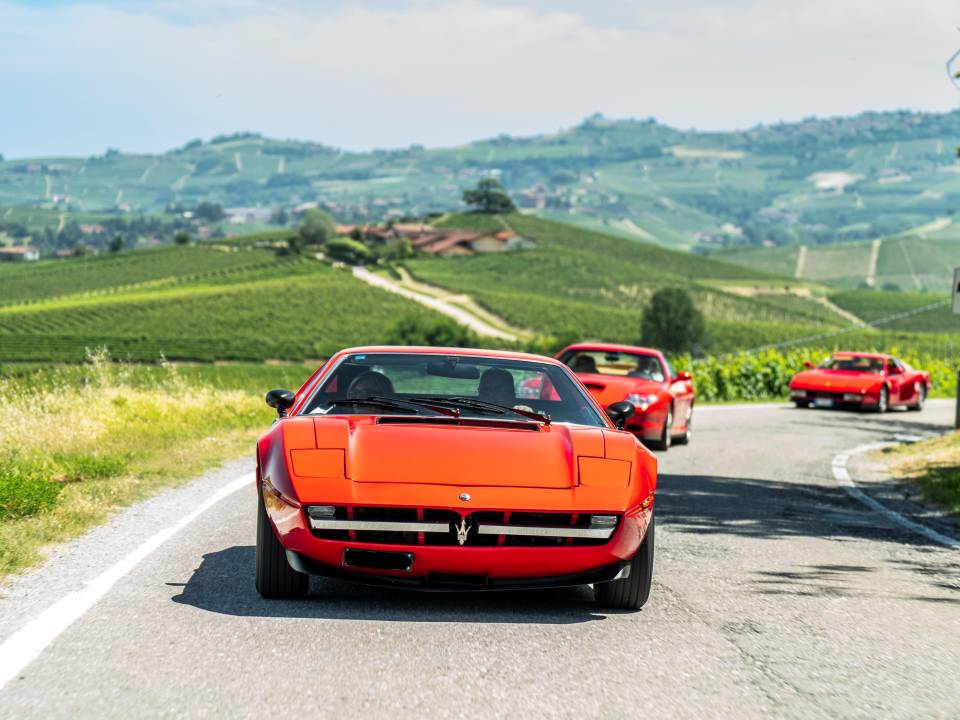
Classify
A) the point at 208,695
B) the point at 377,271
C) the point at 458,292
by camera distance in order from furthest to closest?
the point at 377,271
the point at 458,292
the point at 208,695

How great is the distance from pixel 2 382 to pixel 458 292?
116649 mm

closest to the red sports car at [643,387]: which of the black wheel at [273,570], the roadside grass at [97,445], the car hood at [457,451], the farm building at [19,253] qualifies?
the roadside grass at [97,445]

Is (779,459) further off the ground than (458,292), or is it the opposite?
(779,459)

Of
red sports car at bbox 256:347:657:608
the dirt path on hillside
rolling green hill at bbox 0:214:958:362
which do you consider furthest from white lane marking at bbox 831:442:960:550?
the dirt path on hillside

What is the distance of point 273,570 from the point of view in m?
6.28

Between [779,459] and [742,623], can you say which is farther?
[779,459]

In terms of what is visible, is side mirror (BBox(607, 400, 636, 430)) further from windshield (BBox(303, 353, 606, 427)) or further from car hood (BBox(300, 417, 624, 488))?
car hood (BBox(300, 417, 624, 488))

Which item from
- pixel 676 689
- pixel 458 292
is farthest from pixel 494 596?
pixel 458 292

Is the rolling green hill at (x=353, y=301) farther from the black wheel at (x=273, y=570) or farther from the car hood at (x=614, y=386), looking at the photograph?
the black wheel at (x=273, y=570)

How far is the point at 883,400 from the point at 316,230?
492 ft

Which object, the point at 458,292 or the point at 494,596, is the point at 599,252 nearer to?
the point at 458,292

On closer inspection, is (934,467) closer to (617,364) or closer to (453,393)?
(617,364)

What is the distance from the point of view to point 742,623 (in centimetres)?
625

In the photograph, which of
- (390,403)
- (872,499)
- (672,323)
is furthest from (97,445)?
(672,323)
